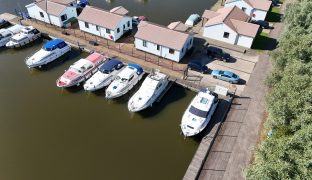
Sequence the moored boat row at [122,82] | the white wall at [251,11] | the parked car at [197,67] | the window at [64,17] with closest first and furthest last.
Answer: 1. the moored boat row at [122,82]
2. the parked car at [197,67]
3. the window at [64,17]
4. the white wall at [251,11]

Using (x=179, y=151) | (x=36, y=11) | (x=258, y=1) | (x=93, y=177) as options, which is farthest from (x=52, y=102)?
(x=258, y=1)

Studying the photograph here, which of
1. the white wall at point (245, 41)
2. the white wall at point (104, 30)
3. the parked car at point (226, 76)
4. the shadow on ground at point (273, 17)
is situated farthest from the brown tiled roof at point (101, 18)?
the shadow on ground at point (273, 17)

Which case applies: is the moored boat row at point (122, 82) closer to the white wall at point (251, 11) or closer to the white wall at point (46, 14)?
the white wall at point (46, 14)

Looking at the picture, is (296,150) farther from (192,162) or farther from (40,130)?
(40,130)

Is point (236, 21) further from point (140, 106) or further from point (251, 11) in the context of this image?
point (140, 106)

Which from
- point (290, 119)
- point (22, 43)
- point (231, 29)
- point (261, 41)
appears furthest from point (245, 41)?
point (22, 43)

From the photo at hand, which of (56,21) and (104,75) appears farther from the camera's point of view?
(56,21)
